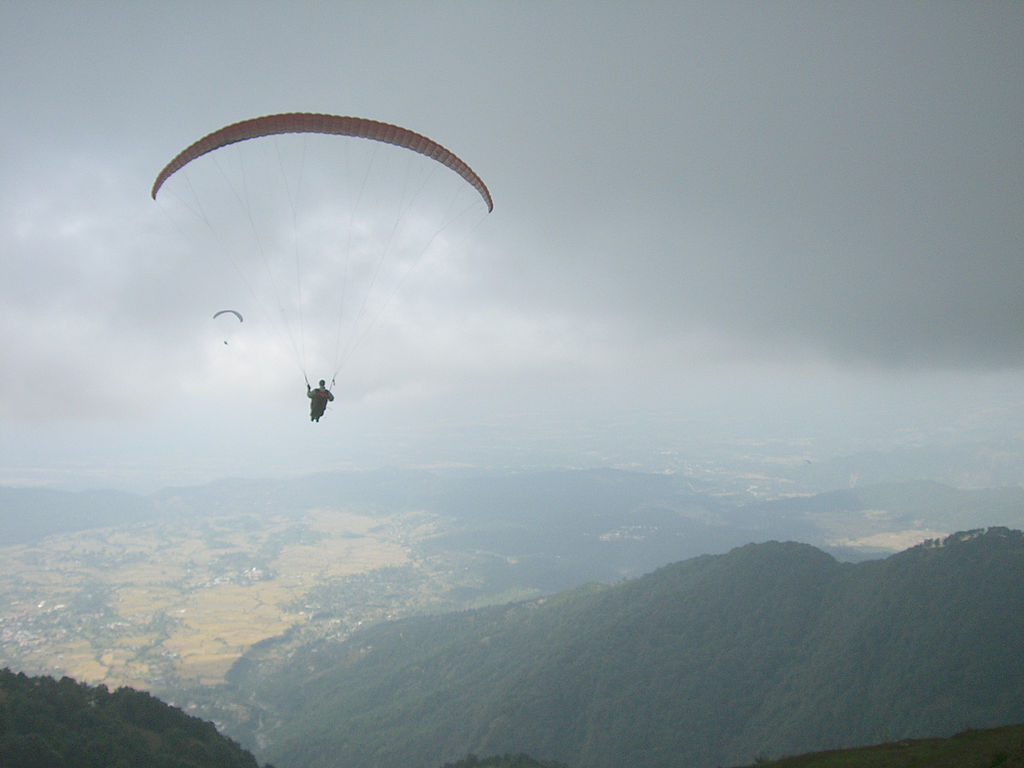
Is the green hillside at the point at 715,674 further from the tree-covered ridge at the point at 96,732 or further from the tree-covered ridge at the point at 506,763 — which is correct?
the tree-covered ridge at the point at 96,732

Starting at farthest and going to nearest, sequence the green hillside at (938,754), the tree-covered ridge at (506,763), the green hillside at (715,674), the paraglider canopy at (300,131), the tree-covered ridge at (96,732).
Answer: the green hillside at (715,674), the tree-covered ridge at (506,763), the tree-covered ridge at (96,732), the paraglider canopy at (300,131), the green hillside at (938,754)

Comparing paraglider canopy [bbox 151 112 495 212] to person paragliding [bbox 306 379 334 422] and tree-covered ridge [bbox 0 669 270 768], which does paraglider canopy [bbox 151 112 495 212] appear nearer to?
person paragliding [bbox 306 379 334 422]

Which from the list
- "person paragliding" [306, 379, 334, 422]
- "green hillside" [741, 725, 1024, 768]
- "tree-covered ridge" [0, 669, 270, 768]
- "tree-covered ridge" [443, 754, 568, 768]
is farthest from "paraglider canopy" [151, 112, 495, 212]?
"tree-covered ridge" [443, 754, 568, 768]

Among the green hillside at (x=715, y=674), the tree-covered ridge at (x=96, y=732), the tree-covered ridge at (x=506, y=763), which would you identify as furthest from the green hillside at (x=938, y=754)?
the tree-covered ridge at (x=96, y=732)

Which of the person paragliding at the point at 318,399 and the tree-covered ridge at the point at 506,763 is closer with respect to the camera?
the person paragliding at the point at 318,399

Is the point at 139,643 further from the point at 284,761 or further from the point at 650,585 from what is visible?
the point at 650,585

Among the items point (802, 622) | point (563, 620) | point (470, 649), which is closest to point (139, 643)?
point (470, 649)
